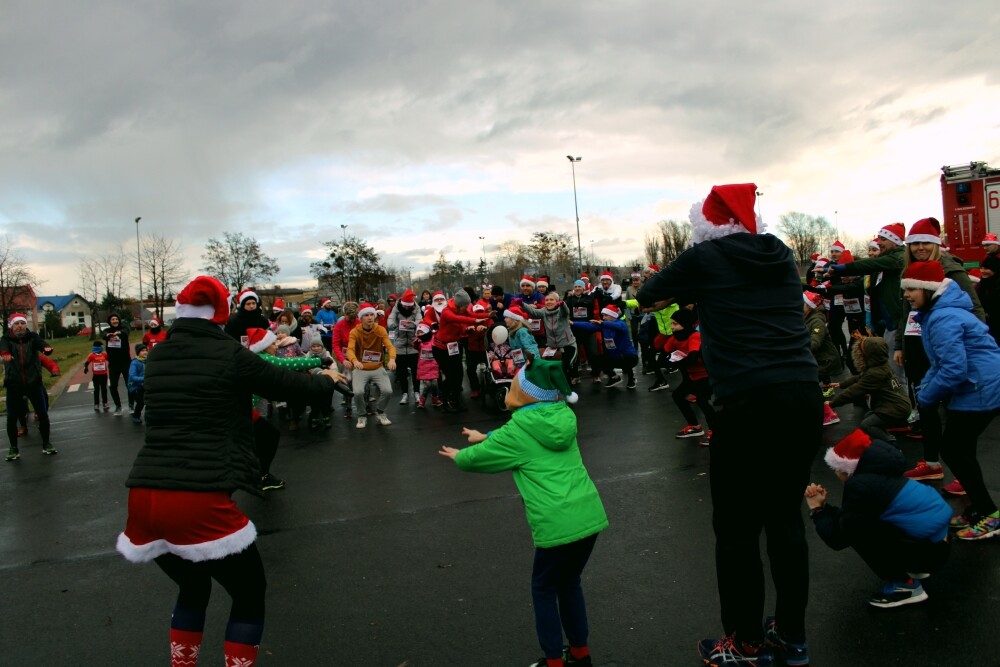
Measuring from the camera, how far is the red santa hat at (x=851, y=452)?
373 centimetres

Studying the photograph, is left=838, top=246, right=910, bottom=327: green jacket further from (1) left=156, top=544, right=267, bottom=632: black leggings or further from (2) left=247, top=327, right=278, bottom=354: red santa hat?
(1) left=156, top=544, right=267, bottom=632: black leggings

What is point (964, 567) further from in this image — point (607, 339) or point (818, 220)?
point (818, 220)

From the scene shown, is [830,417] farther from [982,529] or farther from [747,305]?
[747,305]

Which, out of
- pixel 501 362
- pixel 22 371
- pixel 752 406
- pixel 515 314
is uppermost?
pixel 515 314

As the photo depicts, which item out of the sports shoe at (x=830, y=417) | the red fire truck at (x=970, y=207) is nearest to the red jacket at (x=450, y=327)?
the sports shoe at (x=830, y=417)

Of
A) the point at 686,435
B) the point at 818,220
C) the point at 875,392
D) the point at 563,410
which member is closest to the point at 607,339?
the point at 686,435

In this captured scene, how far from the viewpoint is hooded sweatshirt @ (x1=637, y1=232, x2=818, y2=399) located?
3.03 metres

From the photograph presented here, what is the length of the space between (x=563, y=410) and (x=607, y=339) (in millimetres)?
9254

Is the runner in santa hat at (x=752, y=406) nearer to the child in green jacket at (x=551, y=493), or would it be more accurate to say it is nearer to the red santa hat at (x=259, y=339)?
the child in green jacket at (x=551, y=493)

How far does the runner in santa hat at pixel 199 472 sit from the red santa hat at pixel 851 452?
2.76 metres

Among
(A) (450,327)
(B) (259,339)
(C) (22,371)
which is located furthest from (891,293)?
(C) (22,371)

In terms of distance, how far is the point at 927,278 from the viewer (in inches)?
186

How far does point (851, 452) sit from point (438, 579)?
101 inches

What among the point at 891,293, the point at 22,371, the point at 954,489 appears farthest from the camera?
the point at 22,371
